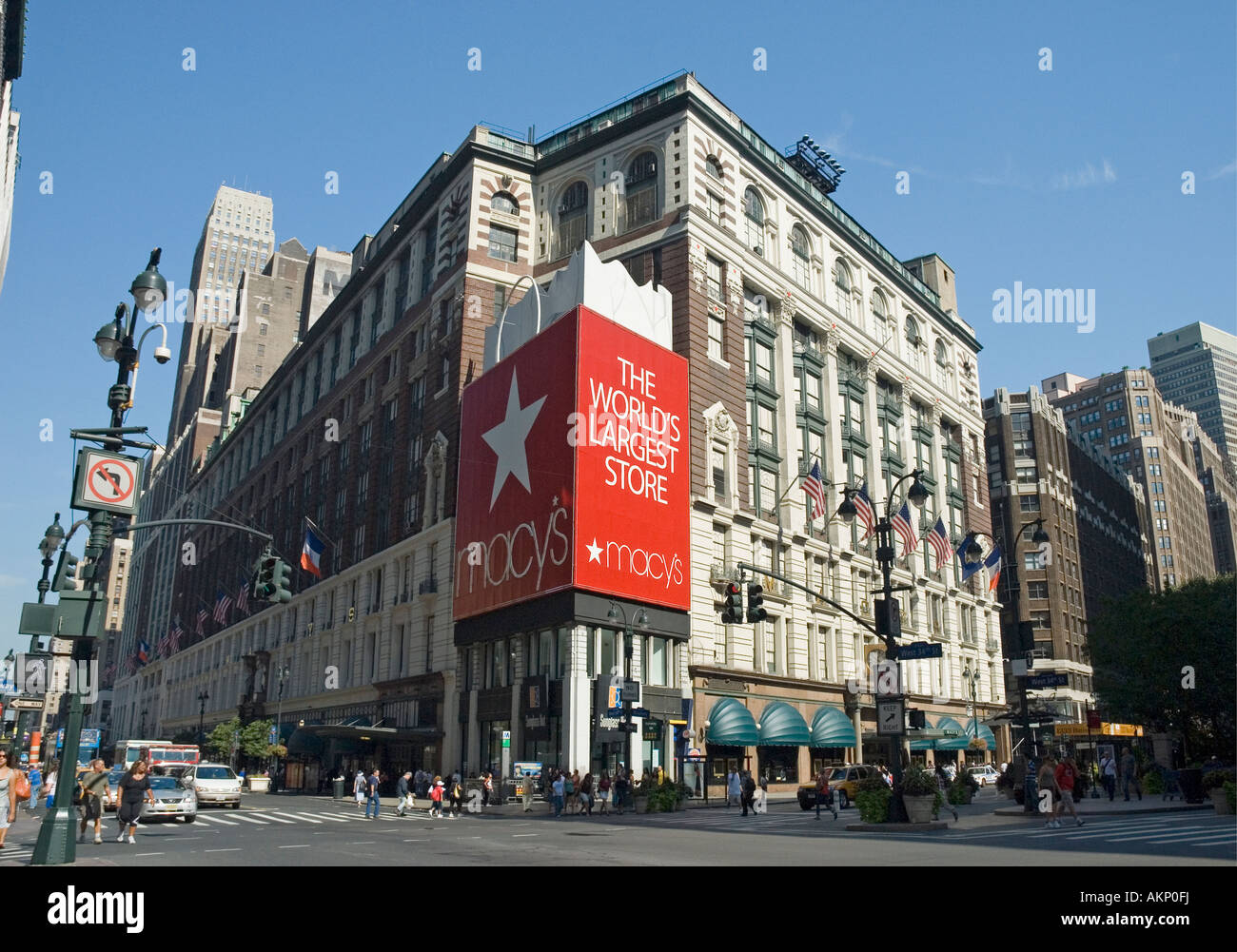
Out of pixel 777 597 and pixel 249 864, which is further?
pixel 777 597

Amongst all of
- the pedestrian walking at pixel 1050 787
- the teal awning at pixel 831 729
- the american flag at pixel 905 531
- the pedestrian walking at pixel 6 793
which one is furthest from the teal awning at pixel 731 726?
the pedestrian walking at pixel 6 793

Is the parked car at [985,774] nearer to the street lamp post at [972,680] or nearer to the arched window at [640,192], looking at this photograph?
the street lamp post at [972,680]

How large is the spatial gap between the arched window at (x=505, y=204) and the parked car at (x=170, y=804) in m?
41.1

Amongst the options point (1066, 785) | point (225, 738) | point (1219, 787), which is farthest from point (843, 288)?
point (225, 738)

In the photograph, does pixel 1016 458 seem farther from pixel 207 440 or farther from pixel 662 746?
pixel 207 440

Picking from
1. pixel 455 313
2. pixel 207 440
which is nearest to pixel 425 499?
pixel 455 313

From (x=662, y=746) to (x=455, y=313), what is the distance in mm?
28628

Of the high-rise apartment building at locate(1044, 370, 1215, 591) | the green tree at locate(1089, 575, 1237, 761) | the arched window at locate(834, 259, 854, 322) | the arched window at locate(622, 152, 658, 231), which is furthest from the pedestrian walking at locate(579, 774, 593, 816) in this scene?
the high-rise apartment building at locate(1044, 370, 1215, 591)

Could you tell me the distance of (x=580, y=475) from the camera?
142 ft

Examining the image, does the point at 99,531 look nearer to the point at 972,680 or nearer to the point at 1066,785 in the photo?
the point at 1066,785

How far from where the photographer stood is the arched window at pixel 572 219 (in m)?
60.1

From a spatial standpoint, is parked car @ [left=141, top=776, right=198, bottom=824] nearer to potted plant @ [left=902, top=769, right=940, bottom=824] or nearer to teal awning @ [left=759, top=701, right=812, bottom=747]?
potted plant @ [left=902, top=769, right=940, bottom=824]
